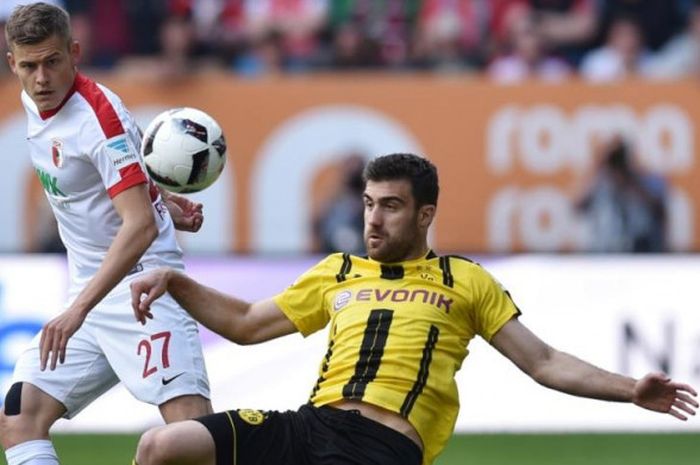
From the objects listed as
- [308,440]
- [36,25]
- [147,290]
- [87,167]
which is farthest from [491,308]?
[36,25]

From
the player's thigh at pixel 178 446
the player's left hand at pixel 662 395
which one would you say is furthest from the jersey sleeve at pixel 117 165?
the player's left hand at pixel 662 395

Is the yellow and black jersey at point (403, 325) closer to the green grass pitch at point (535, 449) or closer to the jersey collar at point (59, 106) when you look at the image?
the jersey collar at point (59, 106)

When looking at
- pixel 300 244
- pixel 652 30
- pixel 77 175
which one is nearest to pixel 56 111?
pixel 77 175

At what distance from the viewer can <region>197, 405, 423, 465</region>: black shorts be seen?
5.86 meters

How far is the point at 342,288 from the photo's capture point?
21.0ft

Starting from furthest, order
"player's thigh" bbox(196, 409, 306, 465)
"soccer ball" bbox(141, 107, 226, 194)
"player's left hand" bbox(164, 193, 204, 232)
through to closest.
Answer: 1. "player's left hand" bbox(164, 193, 204, 232)
2. "soccer ball" bbox(141, 107, 226, 194)
3. "player's thigh" bbox(196, 409, 306, 465)

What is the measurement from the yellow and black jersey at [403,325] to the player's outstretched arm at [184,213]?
29.7 inches

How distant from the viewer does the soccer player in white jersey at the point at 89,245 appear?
6469 mm

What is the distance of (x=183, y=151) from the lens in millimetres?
6926

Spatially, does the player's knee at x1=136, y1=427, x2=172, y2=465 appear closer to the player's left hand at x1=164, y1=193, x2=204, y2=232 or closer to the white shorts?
the white shorts

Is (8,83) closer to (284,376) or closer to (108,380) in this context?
(284,376)

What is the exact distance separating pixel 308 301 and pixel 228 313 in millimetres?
321

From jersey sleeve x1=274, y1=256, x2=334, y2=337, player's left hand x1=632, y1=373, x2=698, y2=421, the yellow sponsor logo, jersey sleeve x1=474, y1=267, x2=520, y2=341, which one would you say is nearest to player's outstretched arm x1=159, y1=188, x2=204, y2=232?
jersey sleeve x1=274, y1=256, x2=334, y2=337

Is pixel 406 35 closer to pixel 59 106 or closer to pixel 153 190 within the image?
pixel 153 190
